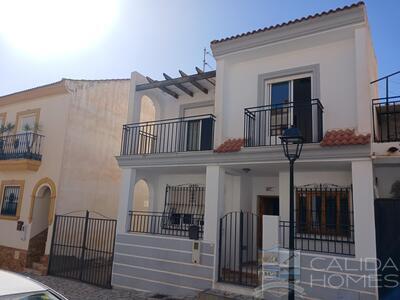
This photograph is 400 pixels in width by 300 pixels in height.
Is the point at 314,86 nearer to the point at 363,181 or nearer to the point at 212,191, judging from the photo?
the point at 363,181

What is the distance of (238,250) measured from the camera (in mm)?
9961

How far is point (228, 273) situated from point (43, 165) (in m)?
9.18

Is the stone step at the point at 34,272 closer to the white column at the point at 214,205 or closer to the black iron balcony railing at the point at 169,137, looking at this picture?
the black iron balcony railing at the point at 169,137

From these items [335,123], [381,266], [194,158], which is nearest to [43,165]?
[194,158]

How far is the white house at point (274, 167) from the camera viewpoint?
739 cm

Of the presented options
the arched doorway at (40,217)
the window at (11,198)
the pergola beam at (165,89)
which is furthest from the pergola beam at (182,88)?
the window at (11,198)

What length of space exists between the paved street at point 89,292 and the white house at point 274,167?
1.10 feet

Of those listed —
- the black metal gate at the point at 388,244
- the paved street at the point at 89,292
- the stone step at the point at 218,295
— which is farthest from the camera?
the paved street at the point at 89,292

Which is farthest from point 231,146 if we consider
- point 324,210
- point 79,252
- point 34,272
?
point 34,272

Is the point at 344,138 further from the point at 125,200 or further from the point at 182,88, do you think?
the point at 125,200

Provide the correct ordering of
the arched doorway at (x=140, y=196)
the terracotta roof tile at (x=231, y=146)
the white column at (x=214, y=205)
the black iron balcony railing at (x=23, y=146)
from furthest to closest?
the arched doorway at (x=140, y=196) → the black iron balcony railing at (x=23, y=146) → the terracotta roof tile at (x=231, y=146) → the white column at (x=214, y=205)

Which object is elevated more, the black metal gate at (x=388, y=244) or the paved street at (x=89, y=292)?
the black metal gate at (x=388, y=244)

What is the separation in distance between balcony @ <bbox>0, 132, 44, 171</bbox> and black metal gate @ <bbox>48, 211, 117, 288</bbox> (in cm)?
288

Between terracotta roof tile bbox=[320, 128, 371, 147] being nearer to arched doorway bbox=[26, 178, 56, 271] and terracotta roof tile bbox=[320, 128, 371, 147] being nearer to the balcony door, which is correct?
the balcony door
